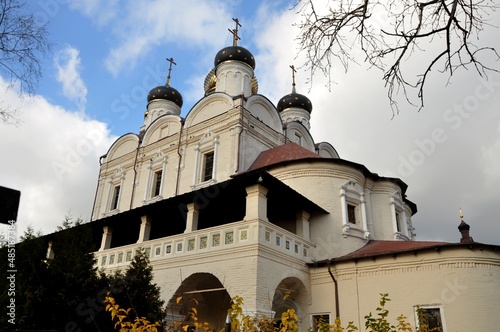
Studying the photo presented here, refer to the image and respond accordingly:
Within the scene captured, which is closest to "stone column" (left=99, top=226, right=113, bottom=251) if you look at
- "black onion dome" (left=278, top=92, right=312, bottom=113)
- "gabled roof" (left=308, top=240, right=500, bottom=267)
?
"gabled roof" (left=308, top=240, right=500, bottom=267)

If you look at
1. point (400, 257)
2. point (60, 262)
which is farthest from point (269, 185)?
point (60, 262)

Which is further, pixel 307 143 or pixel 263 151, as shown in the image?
pixel 307 143

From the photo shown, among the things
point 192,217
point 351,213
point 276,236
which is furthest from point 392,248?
point 192,217

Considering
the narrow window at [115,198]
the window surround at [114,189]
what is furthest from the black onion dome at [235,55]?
the narrow window at [115,198]

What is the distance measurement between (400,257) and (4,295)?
365 inches

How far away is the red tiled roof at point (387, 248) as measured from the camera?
10934 mm

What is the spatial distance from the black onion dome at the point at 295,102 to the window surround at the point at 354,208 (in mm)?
12687

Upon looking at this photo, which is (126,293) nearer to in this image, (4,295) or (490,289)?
(4,295)

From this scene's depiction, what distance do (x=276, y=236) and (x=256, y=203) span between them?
1134 millimetres

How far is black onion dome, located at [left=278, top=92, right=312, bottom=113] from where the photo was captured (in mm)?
26516

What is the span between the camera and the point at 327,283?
468 inches

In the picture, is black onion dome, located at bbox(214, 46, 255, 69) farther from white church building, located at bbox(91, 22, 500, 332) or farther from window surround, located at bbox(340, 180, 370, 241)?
window surround, located at bbox(340, 180, 370, 241)

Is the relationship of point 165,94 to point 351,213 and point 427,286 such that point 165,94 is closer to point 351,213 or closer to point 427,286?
point 351,213

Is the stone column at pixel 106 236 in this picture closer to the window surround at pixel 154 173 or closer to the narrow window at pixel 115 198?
the window surround at pixel 154 173
